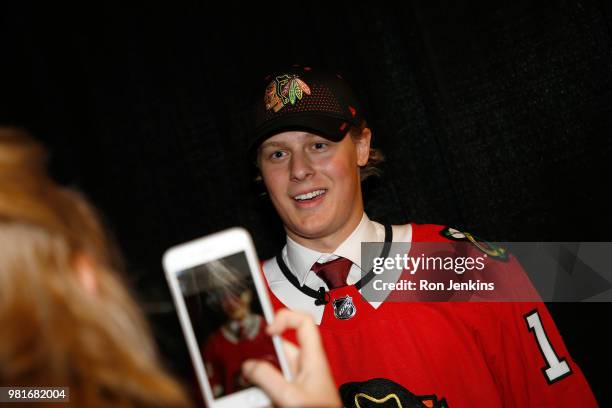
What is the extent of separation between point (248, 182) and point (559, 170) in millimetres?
913

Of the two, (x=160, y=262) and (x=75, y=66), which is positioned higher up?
(x=75, y=66)

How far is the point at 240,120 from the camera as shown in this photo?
1.66 metres

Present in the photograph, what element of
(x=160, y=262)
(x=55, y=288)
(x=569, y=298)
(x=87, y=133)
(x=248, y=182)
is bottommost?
(x=569, y=298)

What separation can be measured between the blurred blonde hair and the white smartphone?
23cm

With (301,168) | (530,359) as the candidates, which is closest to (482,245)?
(530,359)

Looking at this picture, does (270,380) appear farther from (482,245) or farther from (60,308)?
(482,245)

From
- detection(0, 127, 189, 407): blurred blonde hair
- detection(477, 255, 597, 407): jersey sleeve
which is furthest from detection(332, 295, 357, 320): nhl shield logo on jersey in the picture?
detection(0, 127, 189, 407): blurred blonde hair

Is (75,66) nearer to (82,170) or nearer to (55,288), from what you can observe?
(82,170)

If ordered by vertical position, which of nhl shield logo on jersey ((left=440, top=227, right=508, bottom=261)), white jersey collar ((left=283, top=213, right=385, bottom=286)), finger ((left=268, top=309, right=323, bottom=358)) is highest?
white jersey collar ((left=283, top=213, right=385, bottom=286))

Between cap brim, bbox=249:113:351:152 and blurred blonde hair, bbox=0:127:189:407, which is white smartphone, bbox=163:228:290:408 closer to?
blurred blonde hair, bbox=0:127:189:407

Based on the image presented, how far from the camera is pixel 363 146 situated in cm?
144

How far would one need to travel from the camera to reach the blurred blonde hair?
534 mm

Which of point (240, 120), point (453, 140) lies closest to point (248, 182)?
point (240, 120)

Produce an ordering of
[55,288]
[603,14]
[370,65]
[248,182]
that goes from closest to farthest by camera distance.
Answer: [55,288], [603,14], [370,65], [248,182]
